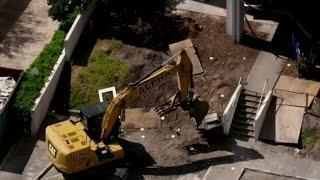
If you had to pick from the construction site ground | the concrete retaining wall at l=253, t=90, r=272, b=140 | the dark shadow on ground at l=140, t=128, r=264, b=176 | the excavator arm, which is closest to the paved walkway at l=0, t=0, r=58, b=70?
the construction site ground

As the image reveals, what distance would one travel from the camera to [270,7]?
3669cm

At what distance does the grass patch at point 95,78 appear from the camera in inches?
1378

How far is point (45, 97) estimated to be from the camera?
3450 cm

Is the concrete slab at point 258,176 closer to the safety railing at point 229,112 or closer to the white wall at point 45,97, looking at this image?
the safety railing at point 229,112

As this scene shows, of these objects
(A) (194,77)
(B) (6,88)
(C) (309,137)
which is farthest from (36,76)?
(C) (309,137)

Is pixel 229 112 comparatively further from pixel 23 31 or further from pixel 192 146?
pixel 23 31

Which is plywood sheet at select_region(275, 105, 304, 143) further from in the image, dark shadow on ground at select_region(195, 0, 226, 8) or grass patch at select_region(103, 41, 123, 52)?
grass patch at select_region(103, 41, 123, 52)

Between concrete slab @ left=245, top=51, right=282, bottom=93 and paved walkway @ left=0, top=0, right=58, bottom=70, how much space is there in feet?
30.3

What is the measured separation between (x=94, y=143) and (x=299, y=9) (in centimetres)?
1117

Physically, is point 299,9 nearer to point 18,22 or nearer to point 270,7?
point 270,7

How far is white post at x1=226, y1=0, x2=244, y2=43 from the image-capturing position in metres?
36.1

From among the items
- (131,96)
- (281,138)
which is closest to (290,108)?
(281,138)

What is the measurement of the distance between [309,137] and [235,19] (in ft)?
21.2

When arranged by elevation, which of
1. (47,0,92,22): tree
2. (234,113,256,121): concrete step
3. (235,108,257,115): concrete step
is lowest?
(234,113,256,121): concrete step
